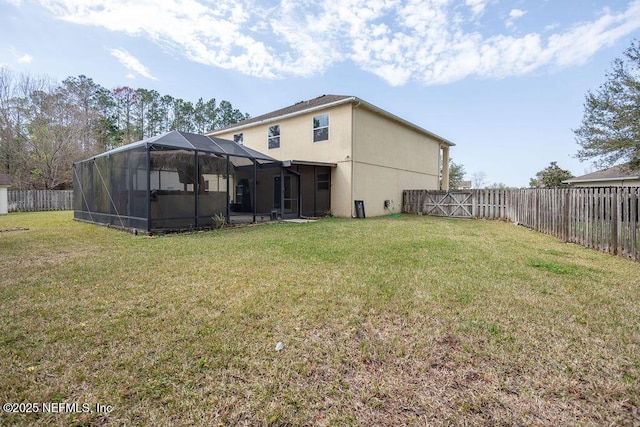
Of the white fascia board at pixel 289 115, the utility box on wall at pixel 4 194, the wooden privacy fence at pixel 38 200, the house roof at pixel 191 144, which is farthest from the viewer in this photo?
the wooden privacy fence at pixel 38 200

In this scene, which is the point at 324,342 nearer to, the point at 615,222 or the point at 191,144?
the point at 615,222

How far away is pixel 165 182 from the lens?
29.4ft

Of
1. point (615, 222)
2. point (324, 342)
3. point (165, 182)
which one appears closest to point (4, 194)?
point (165, 182)

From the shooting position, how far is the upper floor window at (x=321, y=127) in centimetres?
1416

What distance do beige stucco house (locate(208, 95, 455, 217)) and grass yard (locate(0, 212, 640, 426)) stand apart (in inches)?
348

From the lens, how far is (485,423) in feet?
5.38

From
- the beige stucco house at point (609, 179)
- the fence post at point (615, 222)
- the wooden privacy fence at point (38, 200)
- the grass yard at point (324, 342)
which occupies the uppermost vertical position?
the beige stucco house at point (609, 179)

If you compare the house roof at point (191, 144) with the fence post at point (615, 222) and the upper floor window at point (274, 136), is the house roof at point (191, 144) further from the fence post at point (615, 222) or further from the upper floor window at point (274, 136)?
the fence post at point (615, 222)

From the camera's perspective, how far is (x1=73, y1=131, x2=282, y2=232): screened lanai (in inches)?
343

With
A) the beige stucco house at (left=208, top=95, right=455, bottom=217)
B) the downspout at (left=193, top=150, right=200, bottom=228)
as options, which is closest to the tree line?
the beige stucco house at (left=208, top=95, right=455, bottom=217)

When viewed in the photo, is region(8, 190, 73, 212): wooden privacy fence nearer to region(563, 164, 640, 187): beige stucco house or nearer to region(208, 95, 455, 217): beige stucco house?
region(208, 95, 455, 217): beige stucco house

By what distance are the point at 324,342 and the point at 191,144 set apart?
9027 mm

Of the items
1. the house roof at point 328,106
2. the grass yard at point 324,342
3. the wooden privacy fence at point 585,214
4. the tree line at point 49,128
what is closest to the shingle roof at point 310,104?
the house roof at point 328,106

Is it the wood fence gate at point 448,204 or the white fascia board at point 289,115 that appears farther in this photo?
the wood fence gate at point 448,204
